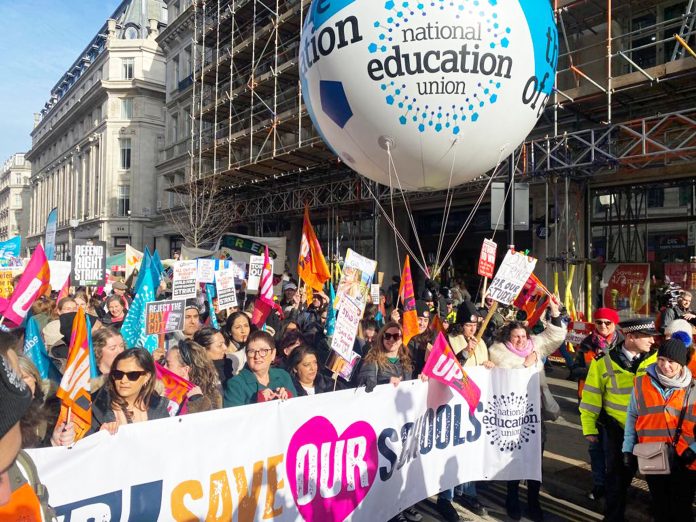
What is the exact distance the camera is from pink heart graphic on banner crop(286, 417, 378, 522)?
3361 mm

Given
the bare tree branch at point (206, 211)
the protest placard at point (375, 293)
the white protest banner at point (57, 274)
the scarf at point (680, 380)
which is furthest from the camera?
the bare tree branch at point (206, 211)

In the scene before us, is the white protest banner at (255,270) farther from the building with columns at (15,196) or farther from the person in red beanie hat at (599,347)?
the building with columns at (15,196)

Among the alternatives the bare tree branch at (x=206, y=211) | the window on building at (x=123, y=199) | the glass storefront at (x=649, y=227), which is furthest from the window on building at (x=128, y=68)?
the glass storefront at (x=649, y=227)

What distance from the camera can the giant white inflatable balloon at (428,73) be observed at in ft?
16.1

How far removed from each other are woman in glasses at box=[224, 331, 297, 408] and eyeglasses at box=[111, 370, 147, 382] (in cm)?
84

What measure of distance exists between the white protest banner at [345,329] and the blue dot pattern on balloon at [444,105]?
201cm

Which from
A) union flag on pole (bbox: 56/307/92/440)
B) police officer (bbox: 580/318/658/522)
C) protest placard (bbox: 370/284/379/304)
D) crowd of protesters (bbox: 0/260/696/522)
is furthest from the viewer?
protest placard (bbox: 370/284/379/304)

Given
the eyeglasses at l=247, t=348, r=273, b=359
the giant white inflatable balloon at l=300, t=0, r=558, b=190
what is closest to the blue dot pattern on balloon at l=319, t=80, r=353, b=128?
the giant white inflatable balloon at l=300, t=0, r=558, b=190

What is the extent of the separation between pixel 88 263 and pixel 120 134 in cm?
3591

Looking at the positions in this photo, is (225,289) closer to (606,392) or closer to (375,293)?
(375,293)

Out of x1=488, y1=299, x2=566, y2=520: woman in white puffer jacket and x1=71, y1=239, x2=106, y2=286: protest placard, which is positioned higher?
x1=71, y1=239, x2=106, y2=286: protest placard

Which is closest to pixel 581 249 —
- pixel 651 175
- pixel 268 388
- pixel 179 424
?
pixel 651 175

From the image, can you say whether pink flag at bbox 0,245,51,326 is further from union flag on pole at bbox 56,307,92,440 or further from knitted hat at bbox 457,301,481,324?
knitted hat at bbox 457,301,481,324

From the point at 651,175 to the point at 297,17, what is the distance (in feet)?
45.9
